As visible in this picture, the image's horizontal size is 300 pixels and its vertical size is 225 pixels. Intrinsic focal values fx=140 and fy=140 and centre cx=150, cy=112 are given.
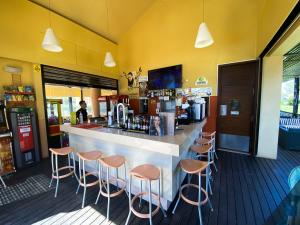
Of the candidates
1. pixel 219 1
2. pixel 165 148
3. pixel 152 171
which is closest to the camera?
pixel 165 148

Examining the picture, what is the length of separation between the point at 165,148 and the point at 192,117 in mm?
1630

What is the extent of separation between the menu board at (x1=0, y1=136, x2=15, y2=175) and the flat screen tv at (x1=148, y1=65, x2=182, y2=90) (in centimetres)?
391

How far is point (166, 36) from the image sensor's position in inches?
180

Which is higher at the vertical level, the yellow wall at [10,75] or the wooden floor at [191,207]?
the yellow wall at [10,75]

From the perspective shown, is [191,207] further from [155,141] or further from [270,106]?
[270,106]

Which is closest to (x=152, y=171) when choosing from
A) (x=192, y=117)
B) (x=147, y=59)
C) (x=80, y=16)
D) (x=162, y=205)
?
(x=162, y=205)

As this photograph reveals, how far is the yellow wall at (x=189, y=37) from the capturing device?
3.52m

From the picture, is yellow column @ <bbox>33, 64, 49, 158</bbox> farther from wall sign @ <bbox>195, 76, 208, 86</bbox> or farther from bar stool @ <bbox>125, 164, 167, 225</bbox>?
wall sign @ <bbox>195, 76, 208, 86</bbox>

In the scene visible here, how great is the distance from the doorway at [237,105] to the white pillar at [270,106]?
0.55 ft

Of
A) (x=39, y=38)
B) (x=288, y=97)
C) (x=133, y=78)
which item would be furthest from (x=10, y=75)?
(x=288, y=97)

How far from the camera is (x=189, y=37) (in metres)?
4.20

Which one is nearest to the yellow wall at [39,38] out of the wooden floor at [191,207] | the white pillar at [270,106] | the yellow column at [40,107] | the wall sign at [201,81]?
the yellow column at [40,107]

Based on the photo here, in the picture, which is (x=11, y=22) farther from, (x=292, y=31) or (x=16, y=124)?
(x=292, y=31)

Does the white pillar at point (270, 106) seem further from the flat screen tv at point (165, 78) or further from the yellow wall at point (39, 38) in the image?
the yellow wall at point (39, 38)
